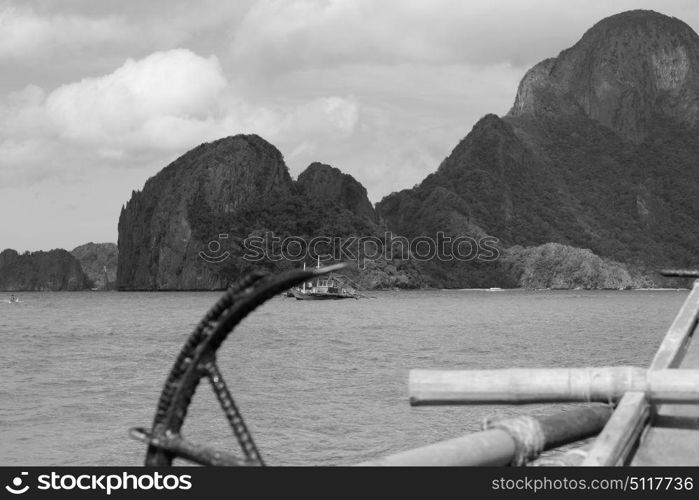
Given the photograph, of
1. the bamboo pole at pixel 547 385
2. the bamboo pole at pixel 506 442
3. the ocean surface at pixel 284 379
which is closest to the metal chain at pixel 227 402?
the bamboo pole at pixel 506 442

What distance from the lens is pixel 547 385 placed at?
229 inches

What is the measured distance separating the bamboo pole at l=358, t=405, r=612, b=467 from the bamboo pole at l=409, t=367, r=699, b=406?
0.68ft

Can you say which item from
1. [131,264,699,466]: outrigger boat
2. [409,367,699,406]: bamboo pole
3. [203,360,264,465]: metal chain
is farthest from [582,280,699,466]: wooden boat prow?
[203,360,264,465]: metal chain

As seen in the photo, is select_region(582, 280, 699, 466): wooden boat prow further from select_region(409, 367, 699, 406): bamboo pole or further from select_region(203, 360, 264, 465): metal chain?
select_region(203, 360, 264, 465): metal chain

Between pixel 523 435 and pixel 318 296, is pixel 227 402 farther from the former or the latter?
pixel 318 296

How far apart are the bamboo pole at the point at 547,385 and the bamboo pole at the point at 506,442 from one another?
8.2 inches

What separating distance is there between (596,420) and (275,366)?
102 feet

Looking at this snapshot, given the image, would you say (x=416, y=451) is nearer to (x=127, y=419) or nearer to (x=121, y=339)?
(x=127, y=419)

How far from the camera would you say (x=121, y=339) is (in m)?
54.1

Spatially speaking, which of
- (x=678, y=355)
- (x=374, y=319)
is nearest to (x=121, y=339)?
(x=374, y=319)

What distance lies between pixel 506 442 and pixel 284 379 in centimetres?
2717

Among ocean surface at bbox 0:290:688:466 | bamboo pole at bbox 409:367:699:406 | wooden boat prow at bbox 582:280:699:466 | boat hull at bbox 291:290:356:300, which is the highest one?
boat hull at bbox 291:290:356:300

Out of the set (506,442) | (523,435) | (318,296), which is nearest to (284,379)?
(523,435)

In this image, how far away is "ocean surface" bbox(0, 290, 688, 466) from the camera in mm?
19000
